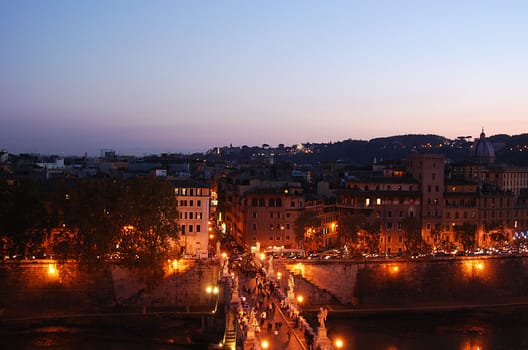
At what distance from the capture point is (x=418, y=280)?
187ft

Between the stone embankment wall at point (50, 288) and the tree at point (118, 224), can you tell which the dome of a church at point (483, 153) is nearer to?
the tree at point (118, 224)

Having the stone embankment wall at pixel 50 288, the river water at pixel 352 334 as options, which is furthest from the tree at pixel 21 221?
the river water at pixel 352 334

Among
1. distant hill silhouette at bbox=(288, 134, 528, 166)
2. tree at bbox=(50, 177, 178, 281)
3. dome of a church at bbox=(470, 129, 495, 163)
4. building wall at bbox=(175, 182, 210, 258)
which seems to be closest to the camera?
tree at bbox=(50, 177, 178, 281)

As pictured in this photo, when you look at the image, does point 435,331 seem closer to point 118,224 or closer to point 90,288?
point 118,224

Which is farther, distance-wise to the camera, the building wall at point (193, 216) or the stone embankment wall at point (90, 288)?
the building wall at point (193, 216)

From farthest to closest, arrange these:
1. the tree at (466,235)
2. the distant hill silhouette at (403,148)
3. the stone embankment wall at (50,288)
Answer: the distant hill silhouette at (403,148), the tree at (466,235), the stone embankment wall at (50,288)

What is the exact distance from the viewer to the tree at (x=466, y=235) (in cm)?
6425

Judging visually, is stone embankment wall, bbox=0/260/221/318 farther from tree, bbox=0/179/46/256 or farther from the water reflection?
the water reflection

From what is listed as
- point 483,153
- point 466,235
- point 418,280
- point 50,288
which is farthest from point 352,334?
point 483,153

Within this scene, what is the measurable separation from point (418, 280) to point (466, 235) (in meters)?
9.98

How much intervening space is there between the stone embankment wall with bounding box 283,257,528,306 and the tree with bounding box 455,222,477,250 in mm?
5207

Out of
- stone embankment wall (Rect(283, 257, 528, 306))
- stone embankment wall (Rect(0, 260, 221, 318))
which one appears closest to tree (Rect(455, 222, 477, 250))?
stone embankment wall (Rect(283, 257, 528, 306))

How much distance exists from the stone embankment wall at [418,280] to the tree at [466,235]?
5207 millimetres

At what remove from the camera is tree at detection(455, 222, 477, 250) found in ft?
211
